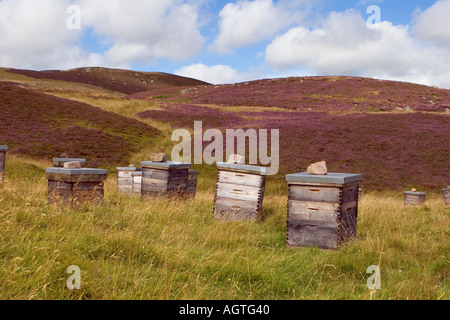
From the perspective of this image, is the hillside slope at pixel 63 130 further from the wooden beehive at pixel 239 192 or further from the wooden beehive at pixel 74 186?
the wooden beehive at pixel 239 192

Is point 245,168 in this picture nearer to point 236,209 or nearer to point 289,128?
point 236,209

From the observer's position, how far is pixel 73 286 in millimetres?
3744

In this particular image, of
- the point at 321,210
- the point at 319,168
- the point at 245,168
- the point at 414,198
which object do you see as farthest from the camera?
the point at 414,198

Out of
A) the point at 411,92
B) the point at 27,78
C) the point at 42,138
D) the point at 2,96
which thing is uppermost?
the point at 27,78

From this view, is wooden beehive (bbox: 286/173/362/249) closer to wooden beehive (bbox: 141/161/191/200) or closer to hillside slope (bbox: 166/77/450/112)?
wooden beehive (bbox: 141/161/191/200)

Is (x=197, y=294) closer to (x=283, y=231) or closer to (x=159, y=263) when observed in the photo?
(x=159, y=263)

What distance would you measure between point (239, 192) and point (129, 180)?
7628 millimetres

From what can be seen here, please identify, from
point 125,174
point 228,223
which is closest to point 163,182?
point 228,223

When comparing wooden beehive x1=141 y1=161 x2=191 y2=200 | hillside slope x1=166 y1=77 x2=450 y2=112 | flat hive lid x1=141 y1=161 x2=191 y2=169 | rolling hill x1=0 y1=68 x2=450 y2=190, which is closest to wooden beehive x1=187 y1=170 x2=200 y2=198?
wooden beehive x1=141 y1=161 x2=191 y2=200

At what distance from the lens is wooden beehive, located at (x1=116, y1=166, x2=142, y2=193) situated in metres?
15.1

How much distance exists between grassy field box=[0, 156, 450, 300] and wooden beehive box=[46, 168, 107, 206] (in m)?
0.57

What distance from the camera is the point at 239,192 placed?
942cm
